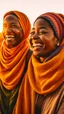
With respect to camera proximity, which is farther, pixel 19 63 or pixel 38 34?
pixel 19 63

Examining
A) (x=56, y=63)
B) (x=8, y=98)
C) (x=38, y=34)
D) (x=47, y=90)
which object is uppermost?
(x=38, y=34)

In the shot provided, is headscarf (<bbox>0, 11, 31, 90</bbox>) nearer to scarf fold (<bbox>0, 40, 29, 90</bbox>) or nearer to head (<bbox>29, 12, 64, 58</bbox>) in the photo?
scarf fold (<bbox>0, 40, 29, 90</bbox>)

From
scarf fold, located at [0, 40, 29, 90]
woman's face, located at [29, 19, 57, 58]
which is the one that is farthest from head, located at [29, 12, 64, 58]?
scarf fold, located at [0, 40, 29, 90]

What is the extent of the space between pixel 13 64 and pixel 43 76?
0.24 metres

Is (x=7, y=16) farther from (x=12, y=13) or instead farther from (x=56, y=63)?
(x=56, y=63)

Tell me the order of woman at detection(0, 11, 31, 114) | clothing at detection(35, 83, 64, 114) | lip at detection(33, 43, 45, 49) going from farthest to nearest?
woman at detection(0, 11, 31, 114) < lip at detection(33, 43, 45, 49) < clothing at detection(35, 83, 64, 114)

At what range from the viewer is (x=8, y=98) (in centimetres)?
135

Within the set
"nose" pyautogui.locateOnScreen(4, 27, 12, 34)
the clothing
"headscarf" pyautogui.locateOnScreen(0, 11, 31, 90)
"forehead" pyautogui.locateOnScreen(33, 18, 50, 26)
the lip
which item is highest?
"forehead" pyautogui.locateOnScreen(33, 18, 50, 26)

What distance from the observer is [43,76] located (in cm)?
121

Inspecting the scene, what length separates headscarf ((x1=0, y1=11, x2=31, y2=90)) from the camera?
1361 mm

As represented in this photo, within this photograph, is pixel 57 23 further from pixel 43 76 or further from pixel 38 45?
pixel 43 76

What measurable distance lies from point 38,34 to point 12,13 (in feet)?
0.85

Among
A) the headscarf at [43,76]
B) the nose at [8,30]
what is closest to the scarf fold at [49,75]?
the headscarf at [43,76]

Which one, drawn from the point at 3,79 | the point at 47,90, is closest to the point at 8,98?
the point at 3,79
